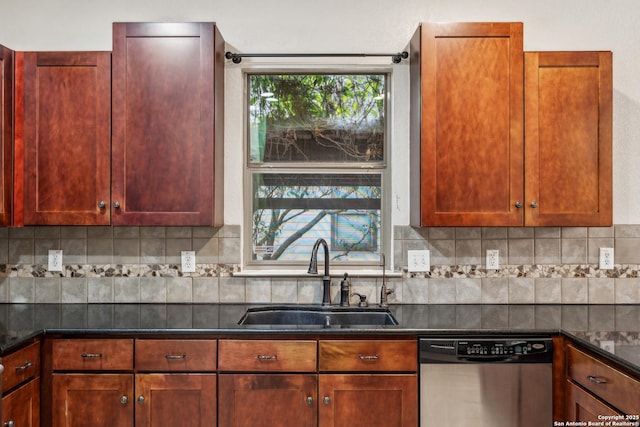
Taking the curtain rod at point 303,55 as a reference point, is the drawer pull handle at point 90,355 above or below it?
below

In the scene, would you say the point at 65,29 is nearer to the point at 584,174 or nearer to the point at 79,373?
the point at 79,373

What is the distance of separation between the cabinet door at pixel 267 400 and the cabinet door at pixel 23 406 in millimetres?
764

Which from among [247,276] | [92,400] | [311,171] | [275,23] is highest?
[275,23]

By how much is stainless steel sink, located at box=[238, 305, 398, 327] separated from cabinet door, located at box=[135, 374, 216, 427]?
17.9 inches

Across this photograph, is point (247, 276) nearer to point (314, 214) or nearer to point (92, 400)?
point (314, 214)

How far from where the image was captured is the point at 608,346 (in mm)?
1827

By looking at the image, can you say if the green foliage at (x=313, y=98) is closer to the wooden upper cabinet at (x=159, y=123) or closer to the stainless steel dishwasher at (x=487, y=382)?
the wooden upper cabinet at (x=159, y=123)

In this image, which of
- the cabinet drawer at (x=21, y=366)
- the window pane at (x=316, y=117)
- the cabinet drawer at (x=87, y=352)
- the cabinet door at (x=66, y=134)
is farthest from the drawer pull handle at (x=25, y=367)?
the window pane at (x=316, y=117)

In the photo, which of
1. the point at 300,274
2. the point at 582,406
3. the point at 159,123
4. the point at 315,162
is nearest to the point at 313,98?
the point at 315,162

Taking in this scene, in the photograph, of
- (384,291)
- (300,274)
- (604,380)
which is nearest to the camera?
(604,380)

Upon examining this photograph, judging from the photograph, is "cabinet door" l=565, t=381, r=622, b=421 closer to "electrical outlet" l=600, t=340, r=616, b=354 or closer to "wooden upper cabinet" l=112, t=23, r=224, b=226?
"electrical outlet" l=600, t=340, r=616, b=354

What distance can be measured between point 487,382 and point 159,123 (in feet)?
6.25

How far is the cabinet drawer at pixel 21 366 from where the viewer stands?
6.10 ft

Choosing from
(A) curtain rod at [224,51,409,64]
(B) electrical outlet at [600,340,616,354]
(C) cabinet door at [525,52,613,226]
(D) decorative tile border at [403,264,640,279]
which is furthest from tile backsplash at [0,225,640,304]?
(A) curtain rod at [224,51,409,64]
